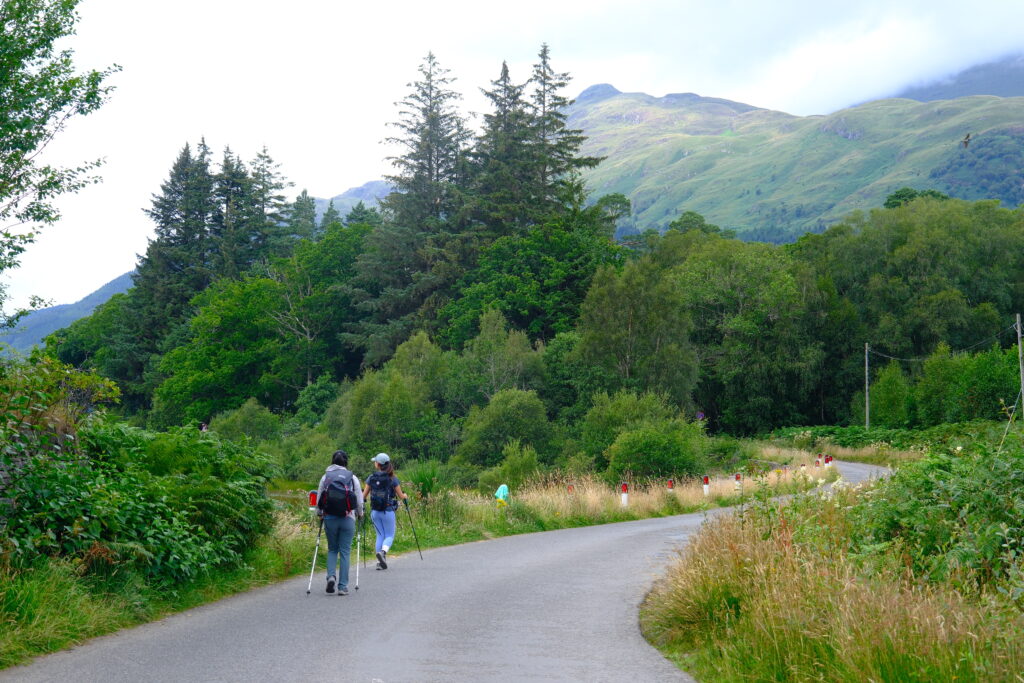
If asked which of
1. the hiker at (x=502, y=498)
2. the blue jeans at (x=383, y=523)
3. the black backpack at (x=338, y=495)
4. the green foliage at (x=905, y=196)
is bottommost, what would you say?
the hiker at (x=502, y=498)

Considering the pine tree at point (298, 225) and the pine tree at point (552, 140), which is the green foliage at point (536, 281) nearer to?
the pine tree at point (552, 140)

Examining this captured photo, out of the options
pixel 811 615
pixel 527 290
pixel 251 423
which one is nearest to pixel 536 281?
pixel 527 290

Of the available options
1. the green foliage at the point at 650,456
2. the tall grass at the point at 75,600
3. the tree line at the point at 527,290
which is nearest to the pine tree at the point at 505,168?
the tree line at the point at 527,290

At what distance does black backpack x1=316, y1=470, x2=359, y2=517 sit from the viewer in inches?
456

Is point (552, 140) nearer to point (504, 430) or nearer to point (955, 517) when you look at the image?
point (504, 430)

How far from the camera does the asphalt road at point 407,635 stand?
743 centimetres

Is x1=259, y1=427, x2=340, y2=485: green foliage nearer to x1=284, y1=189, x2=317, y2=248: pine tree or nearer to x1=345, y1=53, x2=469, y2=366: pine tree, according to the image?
x1=345, y1=53, x2=469, y2=366: pine tree

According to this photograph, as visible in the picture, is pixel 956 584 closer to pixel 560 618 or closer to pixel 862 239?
pixel 560 618

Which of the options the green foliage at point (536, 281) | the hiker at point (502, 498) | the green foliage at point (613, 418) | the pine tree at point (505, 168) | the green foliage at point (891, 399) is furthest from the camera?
the pine tree at point (505, 168)

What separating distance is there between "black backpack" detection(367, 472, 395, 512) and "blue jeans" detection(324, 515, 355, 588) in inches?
101

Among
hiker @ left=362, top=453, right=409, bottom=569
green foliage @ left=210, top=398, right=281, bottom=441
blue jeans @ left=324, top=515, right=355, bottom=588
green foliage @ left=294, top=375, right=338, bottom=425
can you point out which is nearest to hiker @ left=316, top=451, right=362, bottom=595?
blue jeans @ left=324, top=515, right=355, bottom=588

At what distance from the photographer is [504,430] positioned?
4725 centimetres

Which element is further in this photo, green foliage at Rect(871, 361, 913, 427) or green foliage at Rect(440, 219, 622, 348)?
green foliage at Rect(871, 361, 913, 427)

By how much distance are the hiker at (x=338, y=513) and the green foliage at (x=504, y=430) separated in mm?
34960
